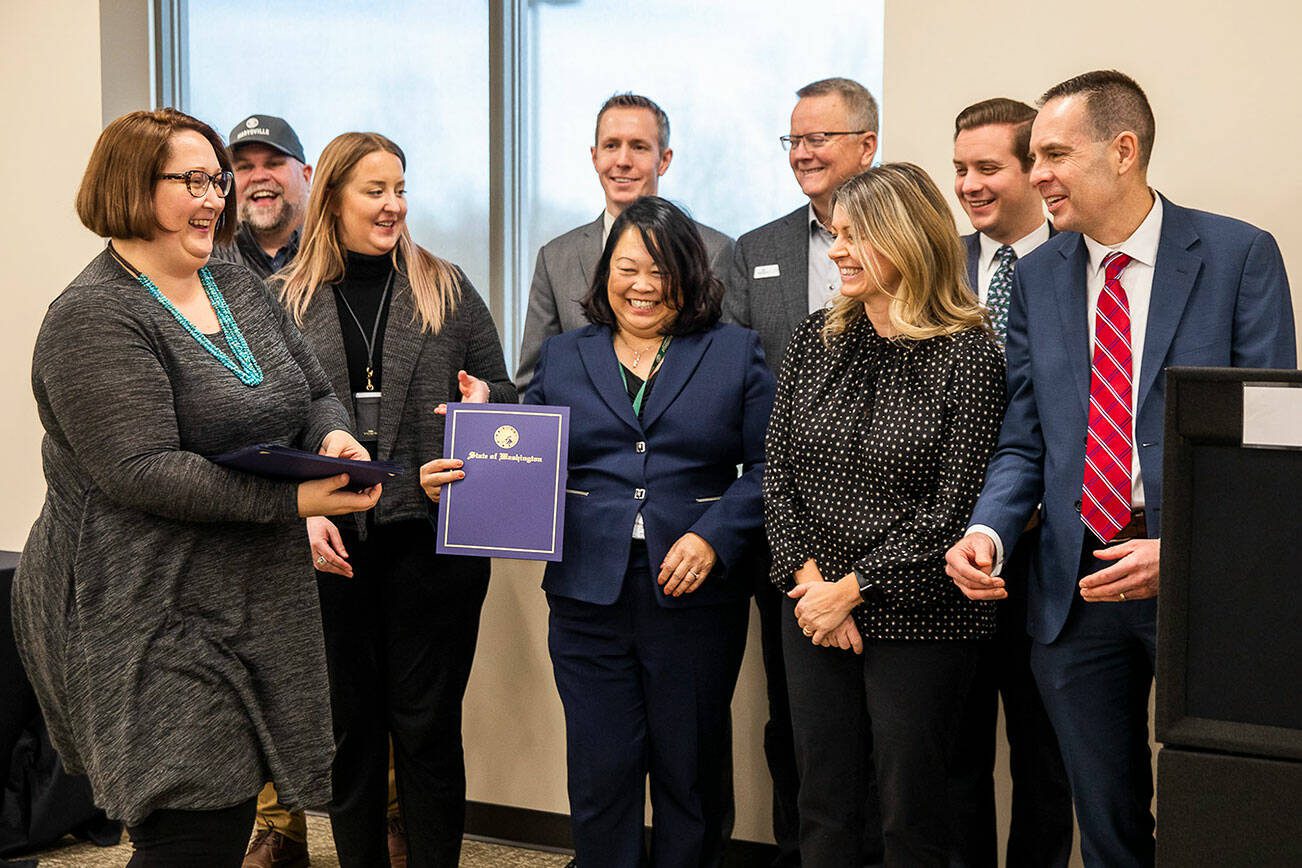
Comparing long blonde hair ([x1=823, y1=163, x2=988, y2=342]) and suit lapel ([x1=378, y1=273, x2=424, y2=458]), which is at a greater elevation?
long blonde hair ([x1=823, y1=163, x2=988, y2=342])

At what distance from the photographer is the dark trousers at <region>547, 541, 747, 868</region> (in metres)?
2.67

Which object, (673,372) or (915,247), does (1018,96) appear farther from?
(673,372)

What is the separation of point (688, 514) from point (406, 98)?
7.91ft

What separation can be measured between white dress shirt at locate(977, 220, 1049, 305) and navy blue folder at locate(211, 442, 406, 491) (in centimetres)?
148

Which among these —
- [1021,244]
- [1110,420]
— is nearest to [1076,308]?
[1110,420]

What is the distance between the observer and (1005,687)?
2830mm

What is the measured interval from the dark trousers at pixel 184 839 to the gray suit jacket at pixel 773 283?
1.61 meters

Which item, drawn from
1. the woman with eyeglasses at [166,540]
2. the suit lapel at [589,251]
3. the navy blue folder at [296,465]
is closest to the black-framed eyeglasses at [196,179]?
the woman with eyeglasses at [166,540]

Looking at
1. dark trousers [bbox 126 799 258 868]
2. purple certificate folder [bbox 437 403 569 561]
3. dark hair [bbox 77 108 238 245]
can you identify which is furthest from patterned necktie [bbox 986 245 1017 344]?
dark trousers [bbox 126 799 258 868]

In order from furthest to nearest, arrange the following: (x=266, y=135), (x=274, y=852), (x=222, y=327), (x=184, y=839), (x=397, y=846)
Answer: (x=266, y=135)
(x=274, y=852)
(x=397, y=846)
(x=222, y=327)
(x=184, y=839)

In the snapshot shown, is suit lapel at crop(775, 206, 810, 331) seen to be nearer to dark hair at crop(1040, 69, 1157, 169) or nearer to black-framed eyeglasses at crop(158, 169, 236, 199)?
dark hair at crop(1040, 69, 1157, 169)

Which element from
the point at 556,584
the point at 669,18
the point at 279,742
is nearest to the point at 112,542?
the point at 279,742

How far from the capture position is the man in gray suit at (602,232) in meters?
3.31

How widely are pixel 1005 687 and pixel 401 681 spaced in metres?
1.39
